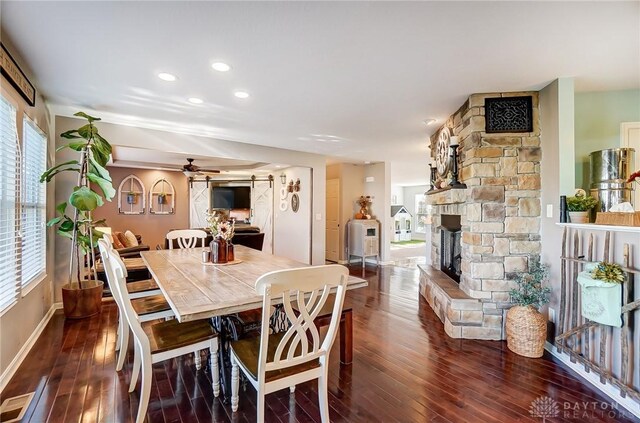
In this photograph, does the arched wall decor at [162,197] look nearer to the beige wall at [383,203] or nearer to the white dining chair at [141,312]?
the beige wall at [383,203]

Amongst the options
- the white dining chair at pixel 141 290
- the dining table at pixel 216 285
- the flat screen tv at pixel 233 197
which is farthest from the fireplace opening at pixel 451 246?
the flat screen tv at pixel 233 197

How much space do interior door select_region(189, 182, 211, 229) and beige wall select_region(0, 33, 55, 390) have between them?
482 cm

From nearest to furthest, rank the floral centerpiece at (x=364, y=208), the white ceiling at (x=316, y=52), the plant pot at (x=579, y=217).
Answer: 1. the white ceiling at (x=316, y=52)
2. the plant pot at (x=579, y=217)
3. the floral centerpiece at (x=364, y=208)

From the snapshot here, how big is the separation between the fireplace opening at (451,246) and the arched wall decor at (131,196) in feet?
23.5

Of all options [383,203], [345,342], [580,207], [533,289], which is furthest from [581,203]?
[383,203]

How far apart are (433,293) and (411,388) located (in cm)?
180

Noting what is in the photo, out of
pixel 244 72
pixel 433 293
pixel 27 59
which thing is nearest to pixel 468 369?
pixel 433 293

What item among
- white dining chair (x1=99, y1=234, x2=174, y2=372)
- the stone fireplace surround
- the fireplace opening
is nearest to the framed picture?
white dining chair (x1=99, y1=234, x2=174, y2=372)

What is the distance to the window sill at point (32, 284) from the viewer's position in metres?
2.60

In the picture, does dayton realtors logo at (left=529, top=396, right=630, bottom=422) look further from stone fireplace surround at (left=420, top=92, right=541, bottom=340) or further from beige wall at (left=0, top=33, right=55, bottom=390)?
beige wall at (left=0, top=33, right=55, bottom=390)

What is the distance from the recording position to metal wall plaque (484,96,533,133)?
2887 millimetres

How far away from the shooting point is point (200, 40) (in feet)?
6.73

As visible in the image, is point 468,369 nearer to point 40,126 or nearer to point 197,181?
point 40,126

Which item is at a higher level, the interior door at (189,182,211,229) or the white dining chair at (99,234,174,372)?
the interior door at (189,182,211,229)
